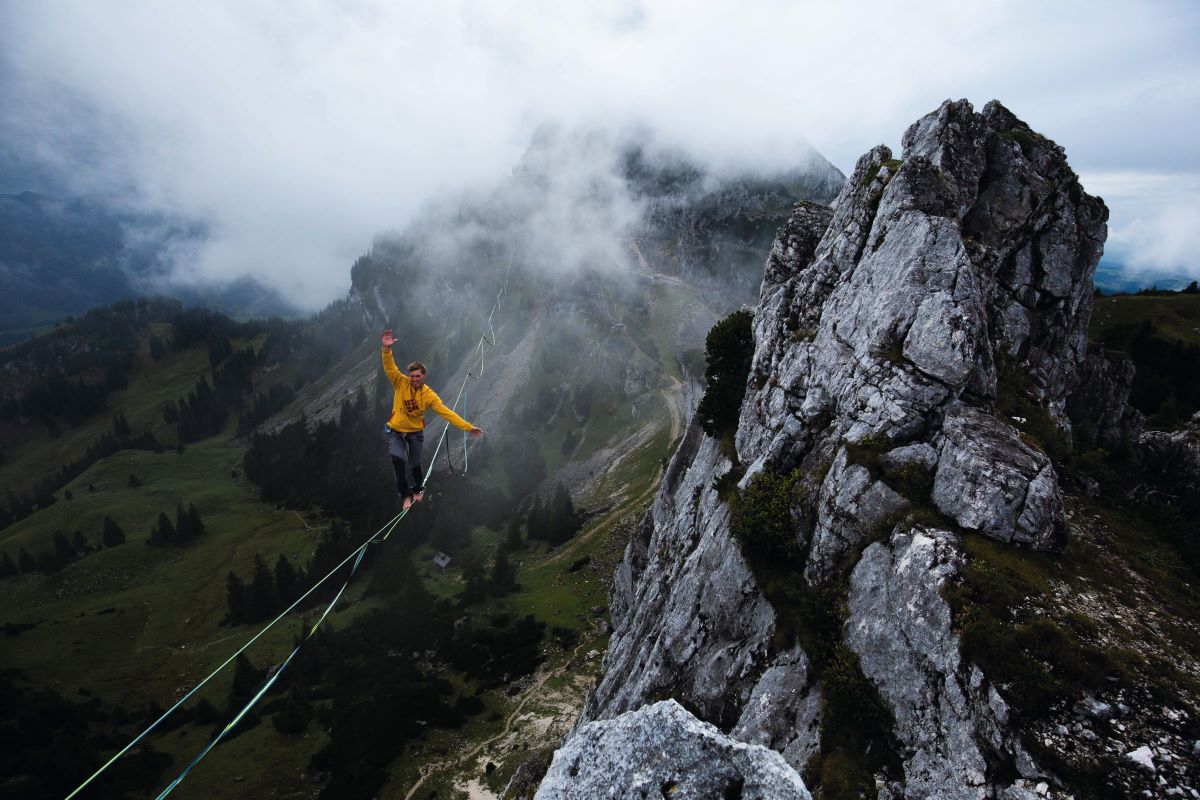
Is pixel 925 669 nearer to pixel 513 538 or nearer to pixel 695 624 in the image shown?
pixel 695 624

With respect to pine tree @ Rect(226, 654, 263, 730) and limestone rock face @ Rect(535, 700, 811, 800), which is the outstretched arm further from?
pine tree @ Rect(226, 654, 263, 730)

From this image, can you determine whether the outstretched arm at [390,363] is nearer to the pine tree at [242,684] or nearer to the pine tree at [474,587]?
the pine tree at [474,587]

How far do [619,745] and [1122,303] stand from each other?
502 ft

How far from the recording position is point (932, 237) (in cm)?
2788

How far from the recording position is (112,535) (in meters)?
162

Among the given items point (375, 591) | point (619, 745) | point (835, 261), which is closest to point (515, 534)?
point (375, 591)

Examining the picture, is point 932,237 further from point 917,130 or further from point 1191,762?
point 1191,762

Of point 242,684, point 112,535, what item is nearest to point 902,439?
point 242,684

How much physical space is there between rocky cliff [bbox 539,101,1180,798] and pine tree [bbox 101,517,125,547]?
18543 cm

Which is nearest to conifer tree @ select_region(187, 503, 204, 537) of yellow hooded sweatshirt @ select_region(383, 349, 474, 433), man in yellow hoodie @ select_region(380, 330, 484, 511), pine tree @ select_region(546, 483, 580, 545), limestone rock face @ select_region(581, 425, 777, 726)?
pine tree @ select_region(546, 483, 580, 545)

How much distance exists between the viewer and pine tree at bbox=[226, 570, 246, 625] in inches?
4887

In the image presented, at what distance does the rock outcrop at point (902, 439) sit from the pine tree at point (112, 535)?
185 metres

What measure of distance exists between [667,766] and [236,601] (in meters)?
152

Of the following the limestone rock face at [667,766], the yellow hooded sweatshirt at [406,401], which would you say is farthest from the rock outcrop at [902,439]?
the yellow hooded sweatshirt at [406,401]
